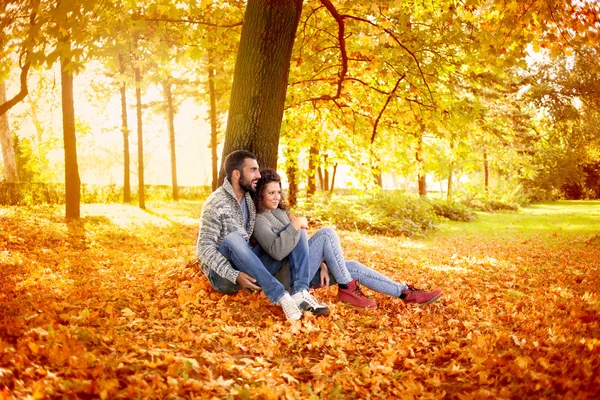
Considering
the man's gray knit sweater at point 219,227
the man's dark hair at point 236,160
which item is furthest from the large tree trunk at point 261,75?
the man's gray knit sweater at point 219,227

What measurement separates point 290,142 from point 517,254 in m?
6.40

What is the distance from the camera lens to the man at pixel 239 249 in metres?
4.51

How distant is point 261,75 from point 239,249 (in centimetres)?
239

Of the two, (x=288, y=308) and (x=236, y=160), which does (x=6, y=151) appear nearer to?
(x=236, y=160)

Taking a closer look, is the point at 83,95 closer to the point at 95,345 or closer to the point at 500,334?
the point at 95,345

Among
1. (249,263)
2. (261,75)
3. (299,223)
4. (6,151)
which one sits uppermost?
(6,151)

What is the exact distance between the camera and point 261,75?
5.59 m

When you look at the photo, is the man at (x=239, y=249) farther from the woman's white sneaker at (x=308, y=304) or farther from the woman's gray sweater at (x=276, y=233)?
the woman's gray sweater at (x=276, y=233)

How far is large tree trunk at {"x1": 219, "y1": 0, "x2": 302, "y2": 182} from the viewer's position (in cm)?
553

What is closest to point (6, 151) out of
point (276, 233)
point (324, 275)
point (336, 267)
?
point (276, 233)

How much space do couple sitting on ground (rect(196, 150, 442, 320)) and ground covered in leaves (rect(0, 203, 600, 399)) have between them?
23 centimetres

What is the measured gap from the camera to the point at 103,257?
816 cm

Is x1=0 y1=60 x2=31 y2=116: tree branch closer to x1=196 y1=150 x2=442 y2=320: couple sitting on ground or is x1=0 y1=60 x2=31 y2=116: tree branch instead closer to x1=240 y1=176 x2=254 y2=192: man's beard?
x1=196 y1=150 x2=442 y2=320: couple sitting on ground

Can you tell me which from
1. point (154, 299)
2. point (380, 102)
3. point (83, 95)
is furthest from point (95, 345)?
point (83, 95)
